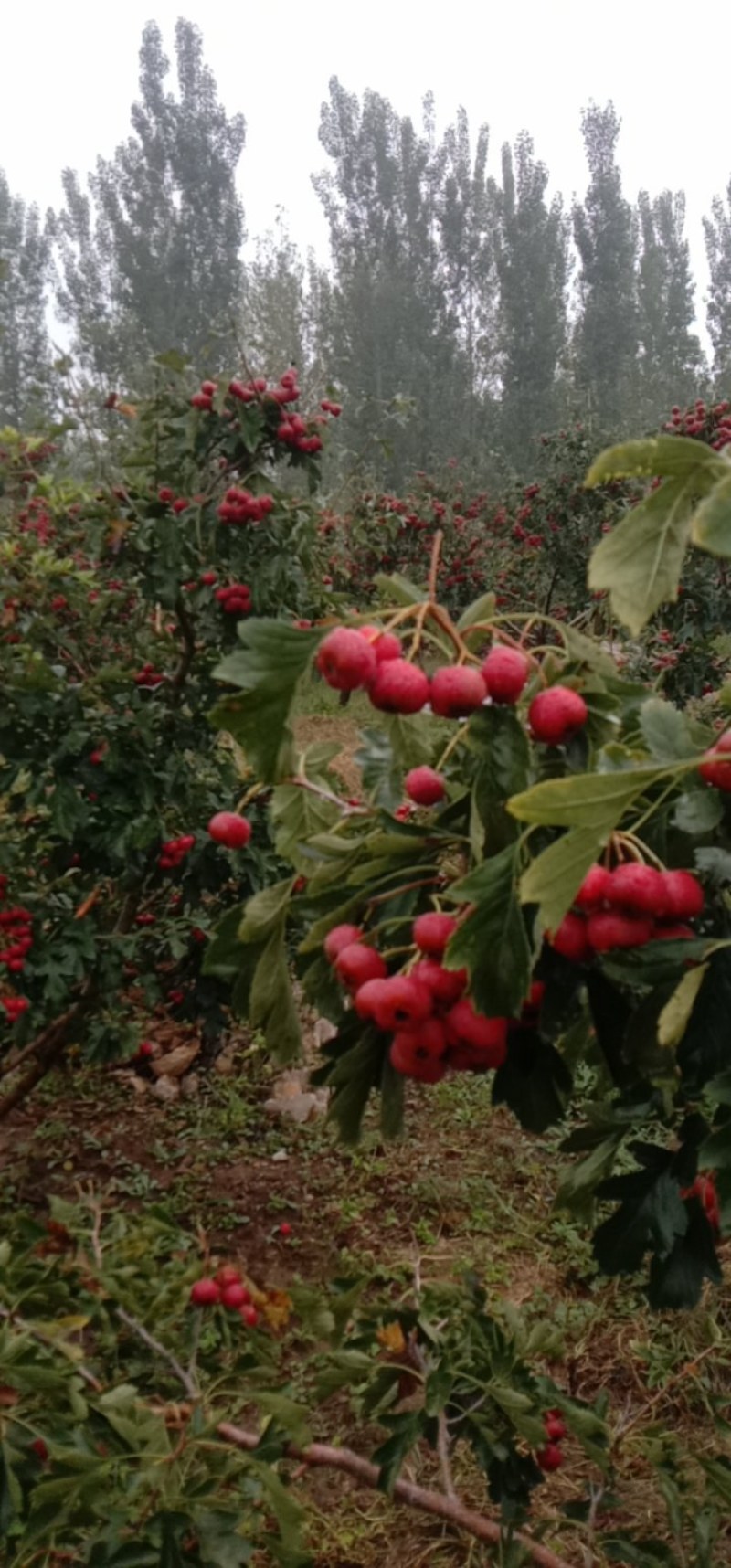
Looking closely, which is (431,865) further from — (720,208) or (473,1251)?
(720,208)

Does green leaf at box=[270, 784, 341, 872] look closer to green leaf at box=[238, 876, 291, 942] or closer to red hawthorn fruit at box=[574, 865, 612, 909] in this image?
green leaf at box=[238, 876, 291, 942]

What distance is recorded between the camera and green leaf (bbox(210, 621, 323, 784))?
0.88 meters

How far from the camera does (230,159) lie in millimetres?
31312

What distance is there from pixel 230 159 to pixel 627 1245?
34926 mm

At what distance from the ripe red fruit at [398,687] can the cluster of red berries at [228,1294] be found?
1.36m

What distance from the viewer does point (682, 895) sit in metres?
0.88

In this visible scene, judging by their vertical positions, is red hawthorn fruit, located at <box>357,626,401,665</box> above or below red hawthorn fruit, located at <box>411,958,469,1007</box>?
above

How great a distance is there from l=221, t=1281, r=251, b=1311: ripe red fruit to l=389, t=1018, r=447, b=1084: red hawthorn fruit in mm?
1202

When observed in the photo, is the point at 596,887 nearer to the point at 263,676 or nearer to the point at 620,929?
the point at 620,929

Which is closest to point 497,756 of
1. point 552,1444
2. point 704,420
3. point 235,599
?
point 552,1444

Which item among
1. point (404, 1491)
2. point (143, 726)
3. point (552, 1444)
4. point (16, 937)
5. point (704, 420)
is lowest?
point (552, 1444)

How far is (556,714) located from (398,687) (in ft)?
0.41

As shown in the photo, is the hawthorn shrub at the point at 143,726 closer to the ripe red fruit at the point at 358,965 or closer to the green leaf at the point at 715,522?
the ripe red fruit at the point at 358,965

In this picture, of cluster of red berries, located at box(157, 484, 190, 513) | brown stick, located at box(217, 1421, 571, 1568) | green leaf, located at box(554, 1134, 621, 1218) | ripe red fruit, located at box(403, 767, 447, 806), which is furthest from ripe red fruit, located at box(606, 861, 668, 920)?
cluster of red berries, located at box(157, 484, 190, 513)
